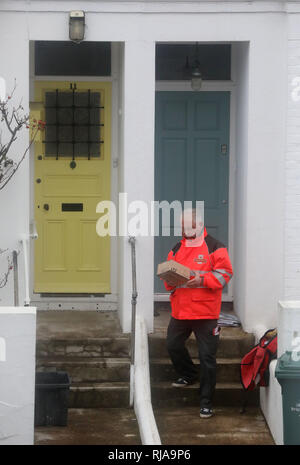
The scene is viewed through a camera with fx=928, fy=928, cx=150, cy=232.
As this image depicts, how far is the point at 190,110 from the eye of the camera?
1023 cm

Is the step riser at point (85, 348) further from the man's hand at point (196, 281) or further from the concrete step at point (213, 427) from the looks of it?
the man's hand at point (196, 281)

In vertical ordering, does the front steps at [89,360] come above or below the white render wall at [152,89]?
below

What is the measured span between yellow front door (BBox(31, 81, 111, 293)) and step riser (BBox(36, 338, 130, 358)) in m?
1.21

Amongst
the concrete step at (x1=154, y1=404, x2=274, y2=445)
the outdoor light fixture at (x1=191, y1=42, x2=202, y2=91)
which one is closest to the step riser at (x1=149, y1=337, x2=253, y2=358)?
the concrete step at (x1=154, y1=404, x2=274, y2=445)

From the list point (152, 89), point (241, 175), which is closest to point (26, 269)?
point (152, 89)

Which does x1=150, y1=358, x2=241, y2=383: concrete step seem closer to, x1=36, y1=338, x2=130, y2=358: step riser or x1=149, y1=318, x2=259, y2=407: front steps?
x1=149, y1=318, x2=259, y2=407: front steps

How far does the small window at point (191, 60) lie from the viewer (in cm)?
1019

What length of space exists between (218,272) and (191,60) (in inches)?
117

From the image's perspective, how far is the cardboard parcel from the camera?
26.9ft

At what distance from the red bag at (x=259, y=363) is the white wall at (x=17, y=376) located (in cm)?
218

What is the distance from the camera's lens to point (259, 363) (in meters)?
8.41

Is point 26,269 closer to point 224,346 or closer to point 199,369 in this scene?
point 199,369

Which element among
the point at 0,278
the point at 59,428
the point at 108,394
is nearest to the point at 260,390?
the point at 108,394
